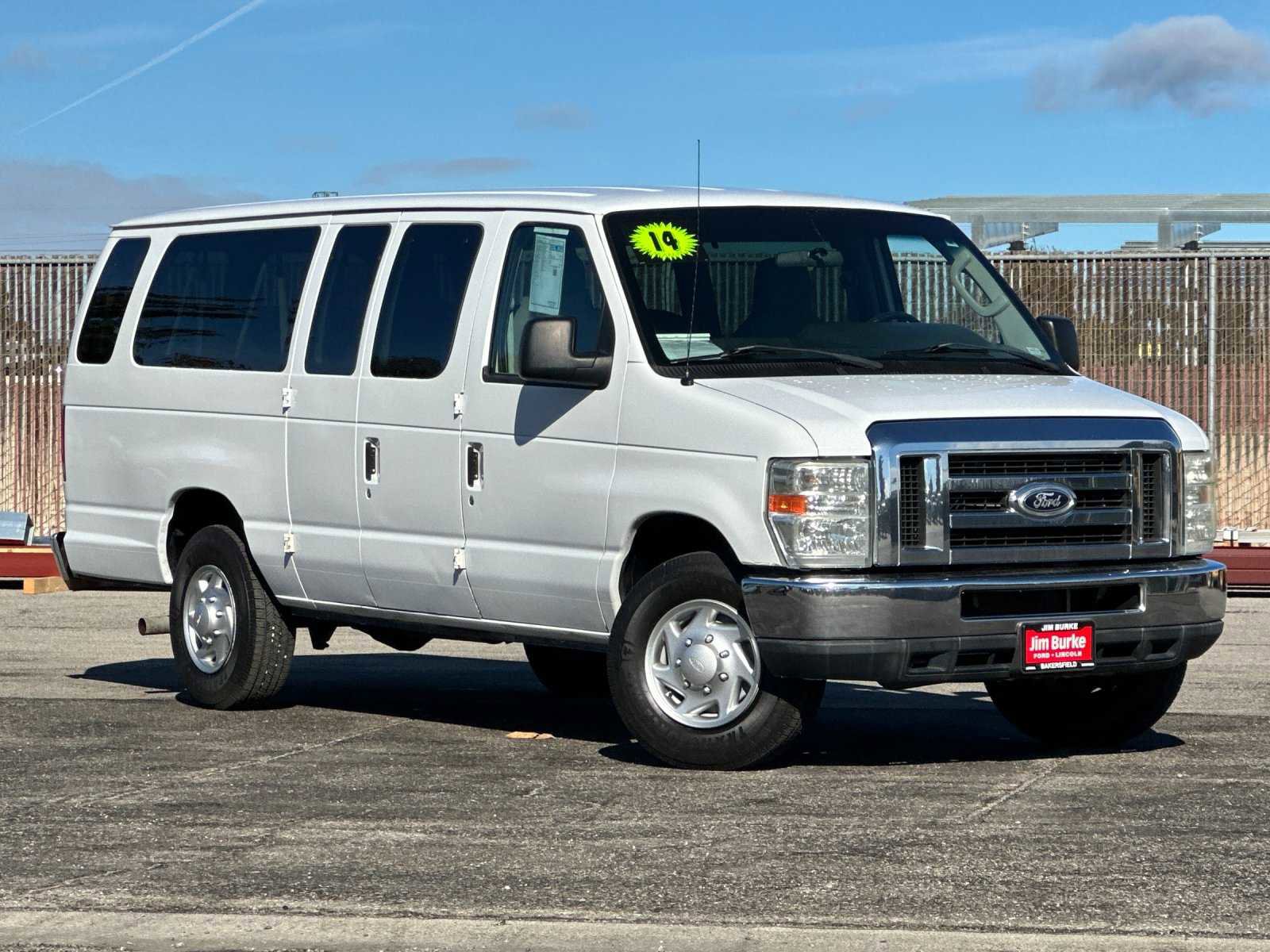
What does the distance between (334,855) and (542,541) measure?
2.46 m

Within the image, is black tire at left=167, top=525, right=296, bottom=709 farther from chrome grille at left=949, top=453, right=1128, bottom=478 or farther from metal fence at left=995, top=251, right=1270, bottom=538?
metal fence at left=995, top=251, right=1270, bottom=538

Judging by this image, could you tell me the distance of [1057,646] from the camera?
8383 millimetres

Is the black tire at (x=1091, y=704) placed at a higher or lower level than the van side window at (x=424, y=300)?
lower

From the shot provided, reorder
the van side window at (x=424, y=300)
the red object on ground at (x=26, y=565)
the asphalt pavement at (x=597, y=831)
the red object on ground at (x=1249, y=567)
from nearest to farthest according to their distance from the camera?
the asphalt pavement at (x=597, y=831)
the van side window at (x=424, y=300)
the red object on ground at (x=1249, y=567)
the red object on ground at (x=26, y=565)

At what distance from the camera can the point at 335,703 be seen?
11109mm

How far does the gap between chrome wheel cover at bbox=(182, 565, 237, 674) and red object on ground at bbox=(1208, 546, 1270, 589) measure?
937cm

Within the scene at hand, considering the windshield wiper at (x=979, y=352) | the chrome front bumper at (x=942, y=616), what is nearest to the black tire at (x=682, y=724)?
the chrome front bumper at (x=942, y=616)

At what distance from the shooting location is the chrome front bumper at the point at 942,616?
8055 mm

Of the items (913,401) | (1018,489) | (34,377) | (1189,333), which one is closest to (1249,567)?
(1189,333)

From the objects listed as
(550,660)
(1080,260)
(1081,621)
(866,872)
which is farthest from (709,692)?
(1080,260)

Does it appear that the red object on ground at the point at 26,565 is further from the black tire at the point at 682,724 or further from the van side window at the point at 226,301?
the black tire at the point at 682,724

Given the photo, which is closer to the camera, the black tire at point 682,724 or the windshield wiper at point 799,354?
the black tire at point 682,724

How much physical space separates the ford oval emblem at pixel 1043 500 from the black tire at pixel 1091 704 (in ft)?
3.49

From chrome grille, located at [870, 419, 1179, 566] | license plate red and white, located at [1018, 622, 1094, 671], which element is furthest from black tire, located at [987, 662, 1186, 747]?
chrome grille, located at [870, 419, 1179, 566]
